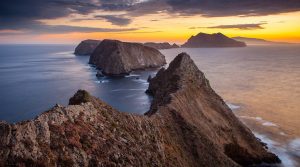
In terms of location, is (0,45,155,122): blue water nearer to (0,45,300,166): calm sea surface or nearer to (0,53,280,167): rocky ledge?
(0,45,300,166): calm sea surface

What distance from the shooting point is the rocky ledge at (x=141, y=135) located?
24688 millimetres

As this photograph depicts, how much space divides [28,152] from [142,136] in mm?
15816

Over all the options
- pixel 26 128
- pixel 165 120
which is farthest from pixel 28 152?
pixel 165 120

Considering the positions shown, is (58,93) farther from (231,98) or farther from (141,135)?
(141,135)

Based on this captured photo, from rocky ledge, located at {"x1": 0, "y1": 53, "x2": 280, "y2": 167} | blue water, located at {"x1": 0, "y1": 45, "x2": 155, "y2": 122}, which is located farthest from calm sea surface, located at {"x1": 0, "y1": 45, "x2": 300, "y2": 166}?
rocky ledge, located at {"x1": 0, "y1": 53, "x2": 280, "y2": 167}

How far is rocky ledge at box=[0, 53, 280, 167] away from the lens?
81.0ft

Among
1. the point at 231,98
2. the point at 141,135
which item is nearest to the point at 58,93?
the point at 231,98

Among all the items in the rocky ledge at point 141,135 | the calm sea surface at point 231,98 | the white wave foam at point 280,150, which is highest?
the rocky ledge at point 141,135

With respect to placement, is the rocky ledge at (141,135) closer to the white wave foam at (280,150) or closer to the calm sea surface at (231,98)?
the white wave foam at (280,150)

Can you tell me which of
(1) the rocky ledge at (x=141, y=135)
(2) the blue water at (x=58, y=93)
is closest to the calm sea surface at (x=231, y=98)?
(2) the blue water at (x=58, y=93)

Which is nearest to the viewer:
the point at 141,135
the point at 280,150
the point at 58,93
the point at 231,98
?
the point at 141,135

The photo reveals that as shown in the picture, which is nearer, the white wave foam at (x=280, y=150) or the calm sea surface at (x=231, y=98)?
the white wave foam at (x=280, y=150)

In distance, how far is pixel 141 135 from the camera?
121 feet

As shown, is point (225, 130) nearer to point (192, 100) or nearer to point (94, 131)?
point (192, 100)
